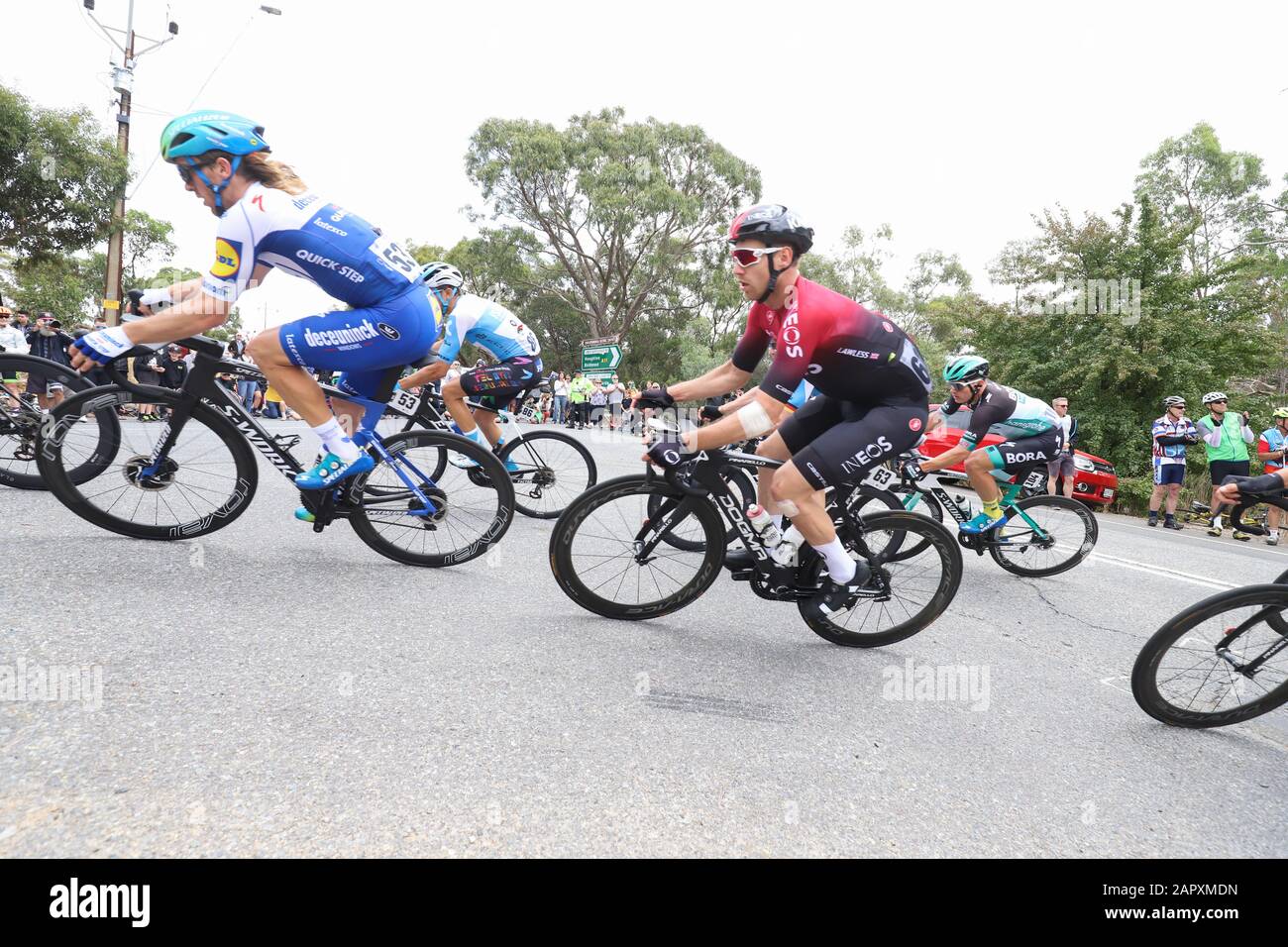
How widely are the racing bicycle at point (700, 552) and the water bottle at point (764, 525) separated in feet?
0.13

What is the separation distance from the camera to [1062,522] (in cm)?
570

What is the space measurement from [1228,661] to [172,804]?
384cm

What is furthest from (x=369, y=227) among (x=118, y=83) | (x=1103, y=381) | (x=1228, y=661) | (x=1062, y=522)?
(x=118, y=83)

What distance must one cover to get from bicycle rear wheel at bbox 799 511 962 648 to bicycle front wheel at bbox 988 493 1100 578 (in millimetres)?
2394

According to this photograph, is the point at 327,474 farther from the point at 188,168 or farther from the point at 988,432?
the point at 988,432

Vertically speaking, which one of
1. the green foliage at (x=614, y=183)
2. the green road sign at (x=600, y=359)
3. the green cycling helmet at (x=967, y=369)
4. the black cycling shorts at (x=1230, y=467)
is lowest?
the black cycling shorts at (x=1230, y=467)

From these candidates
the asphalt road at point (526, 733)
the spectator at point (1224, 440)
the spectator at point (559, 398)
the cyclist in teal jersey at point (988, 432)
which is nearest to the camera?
the asphalt road at point (526, 733)

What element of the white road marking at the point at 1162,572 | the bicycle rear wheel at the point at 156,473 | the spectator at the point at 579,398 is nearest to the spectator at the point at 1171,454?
the white road marking at the point at 1162,572

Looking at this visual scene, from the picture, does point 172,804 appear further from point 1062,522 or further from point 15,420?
point 1062,522

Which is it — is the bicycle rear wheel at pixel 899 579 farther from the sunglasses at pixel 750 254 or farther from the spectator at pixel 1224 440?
the spectator at pixel 1224 440

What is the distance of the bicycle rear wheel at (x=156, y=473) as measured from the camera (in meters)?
3.60

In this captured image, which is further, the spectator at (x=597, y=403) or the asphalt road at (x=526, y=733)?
the spectator at (x=597, y=403)

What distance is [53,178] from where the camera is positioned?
15.5m

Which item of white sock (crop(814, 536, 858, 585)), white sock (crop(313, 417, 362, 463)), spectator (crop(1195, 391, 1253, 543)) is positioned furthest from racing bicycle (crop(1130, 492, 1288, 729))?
spectator (crop(1195, 391, 1253, 543))
